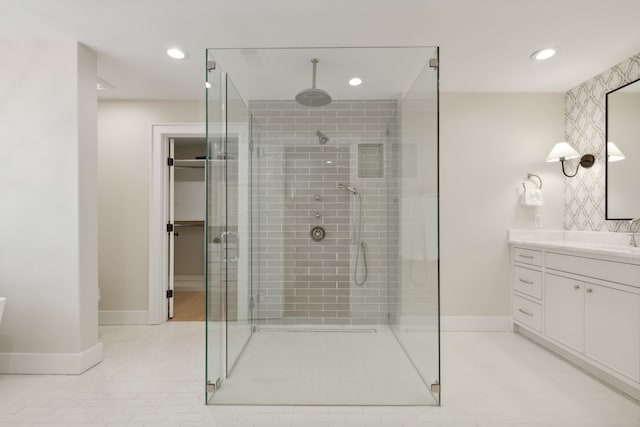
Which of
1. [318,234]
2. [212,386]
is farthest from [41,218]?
[318,234]

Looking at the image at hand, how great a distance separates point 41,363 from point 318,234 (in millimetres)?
2120

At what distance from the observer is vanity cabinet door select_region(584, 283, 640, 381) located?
82.7 inches

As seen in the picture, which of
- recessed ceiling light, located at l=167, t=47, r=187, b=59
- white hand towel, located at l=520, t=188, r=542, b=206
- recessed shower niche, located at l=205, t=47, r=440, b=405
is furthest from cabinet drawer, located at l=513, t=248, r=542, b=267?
recessed ceiling light, located at l=167, t=47, r=187, b=59

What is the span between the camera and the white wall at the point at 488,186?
3484 millimetres

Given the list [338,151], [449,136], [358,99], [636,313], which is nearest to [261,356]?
[338,151]

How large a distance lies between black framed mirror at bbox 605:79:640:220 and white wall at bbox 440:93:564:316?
0.61m

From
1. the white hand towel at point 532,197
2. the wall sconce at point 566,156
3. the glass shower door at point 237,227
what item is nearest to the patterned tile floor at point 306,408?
the glass shower door at point 237,227

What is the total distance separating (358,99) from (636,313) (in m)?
2.08

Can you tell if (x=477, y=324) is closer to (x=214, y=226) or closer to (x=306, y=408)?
(x=306, y=408)

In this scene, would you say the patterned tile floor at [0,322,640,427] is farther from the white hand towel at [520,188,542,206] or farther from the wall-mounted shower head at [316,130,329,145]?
the wall-mounted shower head at [316,130,329,145]

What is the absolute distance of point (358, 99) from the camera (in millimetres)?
2254

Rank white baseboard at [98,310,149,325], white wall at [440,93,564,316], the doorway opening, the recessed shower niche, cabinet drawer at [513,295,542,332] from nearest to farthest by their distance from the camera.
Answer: the recessed shower niche → cabinet drawer at [513,295,542,332] → white wall at [440,93,564,316] → white baseboard at [98,310,149,325] → the doorway opening

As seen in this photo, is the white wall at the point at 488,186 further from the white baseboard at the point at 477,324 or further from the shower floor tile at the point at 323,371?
the shower floor tile at the point at 323,371

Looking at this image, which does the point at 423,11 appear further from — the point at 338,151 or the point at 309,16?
the point at 338,151
